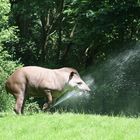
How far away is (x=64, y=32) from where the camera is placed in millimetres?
34062

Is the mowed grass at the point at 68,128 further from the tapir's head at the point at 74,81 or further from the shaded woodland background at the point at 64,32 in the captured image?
→ the shaded woodland background at the point at 64,32

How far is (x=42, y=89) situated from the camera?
1470 centimetres

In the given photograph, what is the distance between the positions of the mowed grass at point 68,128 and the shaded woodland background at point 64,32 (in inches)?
422

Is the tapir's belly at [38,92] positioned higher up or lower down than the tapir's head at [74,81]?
lower down

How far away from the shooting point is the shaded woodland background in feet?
75.0

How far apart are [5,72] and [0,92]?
91cm

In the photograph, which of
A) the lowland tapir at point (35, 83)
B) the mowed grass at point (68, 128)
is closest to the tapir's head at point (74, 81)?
the lowland tapir at point (35, 83)

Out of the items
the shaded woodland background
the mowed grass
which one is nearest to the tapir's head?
the mowed grass

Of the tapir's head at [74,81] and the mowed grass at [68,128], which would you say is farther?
the tapir's head at [74,81]

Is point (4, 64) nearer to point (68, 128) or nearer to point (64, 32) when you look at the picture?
point (64, 32)

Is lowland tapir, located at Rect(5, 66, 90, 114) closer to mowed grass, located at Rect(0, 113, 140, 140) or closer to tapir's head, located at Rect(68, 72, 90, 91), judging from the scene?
tapir's head, located at Rect(68, 72, 90, 91)

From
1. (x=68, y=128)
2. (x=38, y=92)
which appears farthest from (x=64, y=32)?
(x=68, y=128)

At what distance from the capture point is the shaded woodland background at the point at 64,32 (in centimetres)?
2288

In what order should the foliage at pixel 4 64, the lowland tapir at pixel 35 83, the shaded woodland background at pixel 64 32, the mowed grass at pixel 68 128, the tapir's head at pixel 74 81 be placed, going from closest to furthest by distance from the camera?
the mowed grass at pixel 68 128 < the lowland tapir at pixel 35 83 < the tapir's head at pixel 74 81 < the foliage at pixel 4 64 < the shaded woodland background at pixel 64 32
